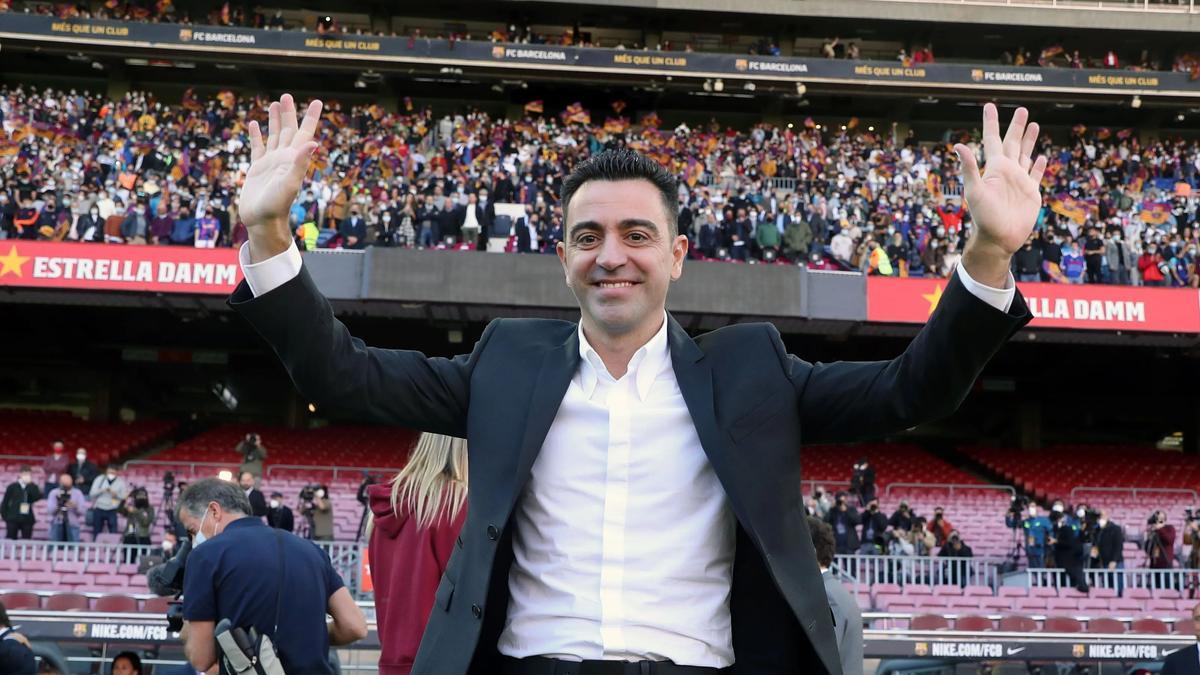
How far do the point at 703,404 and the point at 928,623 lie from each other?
40.9 ft

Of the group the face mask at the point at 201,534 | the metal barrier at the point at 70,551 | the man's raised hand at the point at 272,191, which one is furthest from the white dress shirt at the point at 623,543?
the metal barrier at the point at 70,551

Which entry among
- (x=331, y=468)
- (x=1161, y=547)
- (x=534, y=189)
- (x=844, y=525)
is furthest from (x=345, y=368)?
(x=534, y=189)

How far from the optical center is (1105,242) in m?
25.0

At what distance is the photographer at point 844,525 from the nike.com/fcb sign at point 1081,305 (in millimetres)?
5726

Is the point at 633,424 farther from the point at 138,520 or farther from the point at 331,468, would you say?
the point at 331,468

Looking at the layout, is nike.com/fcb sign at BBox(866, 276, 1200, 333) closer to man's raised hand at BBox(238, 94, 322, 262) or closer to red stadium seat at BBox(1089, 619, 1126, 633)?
red stadium seat at BBox(1089, 619, 1126, 633)

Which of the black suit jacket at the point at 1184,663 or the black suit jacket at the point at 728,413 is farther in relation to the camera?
the black suit jacket at the point at 1184,663

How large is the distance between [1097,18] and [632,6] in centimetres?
1323

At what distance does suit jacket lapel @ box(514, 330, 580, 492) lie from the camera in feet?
8.26

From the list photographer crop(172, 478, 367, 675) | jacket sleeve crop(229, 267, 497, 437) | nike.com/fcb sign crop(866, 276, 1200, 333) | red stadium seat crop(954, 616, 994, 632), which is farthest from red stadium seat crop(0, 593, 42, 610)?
nike.com/fcb sign crop(866, 276, 1200, 333)

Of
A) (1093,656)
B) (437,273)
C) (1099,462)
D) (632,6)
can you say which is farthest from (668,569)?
(632,6)

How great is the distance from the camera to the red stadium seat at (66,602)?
13727 millimetres

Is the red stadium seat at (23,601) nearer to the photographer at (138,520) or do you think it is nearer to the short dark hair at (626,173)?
the photographer at (138,520)

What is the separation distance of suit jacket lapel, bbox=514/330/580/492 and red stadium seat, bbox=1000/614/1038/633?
12396 mm
